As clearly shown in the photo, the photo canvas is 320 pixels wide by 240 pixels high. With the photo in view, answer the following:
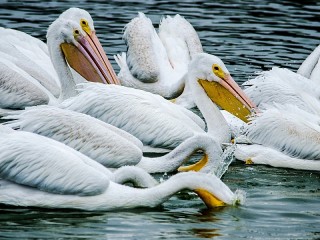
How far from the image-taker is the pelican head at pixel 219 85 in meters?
9.18

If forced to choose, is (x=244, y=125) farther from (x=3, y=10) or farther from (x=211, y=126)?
(x=3, y=10)

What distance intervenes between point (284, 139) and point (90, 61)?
199 centimetres

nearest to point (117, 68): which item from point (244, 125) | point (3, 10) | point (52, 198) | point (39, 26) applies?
point (39, 26)

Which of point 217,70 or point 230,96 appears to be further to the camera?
point 230,96

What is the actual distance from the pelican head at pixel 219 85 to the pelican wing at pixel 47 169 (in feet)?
6.99

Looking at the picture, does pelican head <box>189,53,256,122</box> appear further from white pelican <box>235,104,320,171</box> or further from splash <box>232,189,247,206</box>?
splash <box>232,189,247,206</box>

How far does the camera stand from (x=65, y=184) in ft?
23.9

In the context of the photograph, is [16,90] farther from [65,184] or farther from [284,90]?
[65,184]

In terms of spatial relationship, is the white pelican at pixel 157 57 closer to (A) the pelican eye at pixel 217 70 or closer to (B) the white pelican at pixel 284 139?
(A) the pelican eye at pixel 217 70

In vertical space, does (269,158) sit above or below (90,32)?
below

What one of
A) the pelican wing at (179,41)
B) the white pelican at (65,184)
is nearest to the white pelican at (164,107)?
the white pelican at (65,184)

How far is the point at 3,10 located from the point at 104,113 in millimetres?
6084

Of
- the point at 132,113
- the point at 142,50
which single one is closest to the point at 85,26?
the point at 132,113

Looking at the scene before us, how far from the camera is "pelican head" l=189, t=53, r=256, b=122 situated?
9180 millimetres
